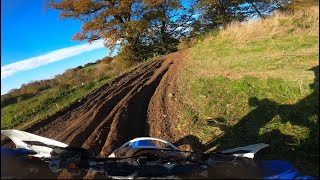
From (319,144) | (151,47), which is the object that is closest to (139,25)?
(151,47)

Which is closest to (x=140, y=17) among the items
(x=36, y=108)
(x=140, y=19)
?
(x=140, y=19)

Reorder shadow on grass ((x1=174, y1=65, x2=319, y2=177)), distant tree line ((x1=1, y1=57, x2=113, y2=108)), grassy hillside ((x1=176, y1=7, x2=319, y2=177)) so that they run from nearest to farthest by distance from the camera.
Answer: shadow on grass ((x1=174, y1=65, x2=319, y2=177)), grassy hillside ((x1=176, y1=7, x2=319, y2=177)), distant tree line ((x1=1, y1=57, x2=113, y2=108))

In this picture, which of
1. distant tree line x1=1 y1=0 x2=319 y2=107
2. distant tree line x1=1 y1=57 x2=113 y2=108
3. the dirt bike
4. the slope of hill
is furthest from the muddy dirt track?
distant tree line x1=1 y1=0 x2=319 y2=107

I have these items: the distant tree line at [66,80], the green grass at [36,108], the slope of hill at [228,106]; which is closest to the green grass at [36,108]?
the green grass at [36,108]

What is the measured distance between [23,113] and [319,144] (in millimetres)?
10947

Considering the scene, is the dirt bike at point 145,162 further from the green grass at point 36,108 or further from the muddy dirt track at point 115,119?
the green grass at point 36,108

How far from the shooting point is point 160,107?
12.1 meters

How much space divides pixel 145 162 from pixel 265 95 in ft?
18.5

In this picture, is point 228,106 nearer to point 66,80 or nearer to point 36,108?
point 36,108

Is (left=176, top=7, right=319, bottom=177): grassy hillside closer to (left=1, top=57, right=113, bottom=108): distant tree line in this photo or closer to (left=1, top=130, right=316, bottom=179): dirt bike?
(left=1, top=130, right=316, bottom=179): dirt bike

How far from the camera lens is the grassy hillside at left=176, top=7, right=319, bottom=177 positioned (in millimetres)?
7820

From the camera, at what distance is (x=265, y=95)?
10109 mm

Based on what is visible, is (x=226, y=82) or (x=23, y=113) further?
(x=23, y=113)

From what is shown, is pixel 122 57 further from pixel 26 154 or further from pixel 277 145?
pixel 26 154
